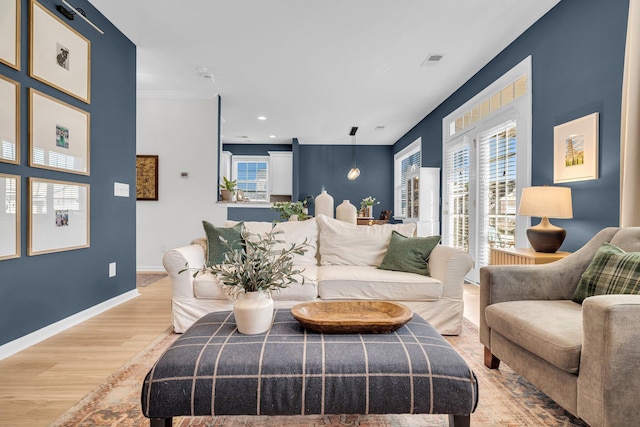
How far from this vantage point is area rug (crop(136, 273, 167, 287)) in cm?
462

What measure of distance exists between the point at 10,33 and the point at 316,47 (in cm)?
261

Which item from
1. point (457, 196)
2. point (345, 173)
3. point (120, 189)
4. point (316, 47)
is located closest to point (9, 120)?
point (120, 189)

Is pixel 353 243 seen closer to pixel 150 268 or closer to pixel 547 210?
pixel 547 210

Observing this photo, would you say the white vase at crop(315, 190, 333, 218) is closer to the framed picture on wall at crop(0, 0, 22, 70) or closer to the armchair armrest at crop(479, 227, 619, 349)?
the armchair armrest at crop(479, 227, 619, 349)

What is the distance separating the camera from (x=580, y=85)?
110 inches

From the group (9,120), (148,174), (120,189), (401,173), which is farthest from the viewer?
(401,173)

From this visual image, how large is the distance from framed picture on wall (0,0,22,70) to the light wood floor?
76.6 inches

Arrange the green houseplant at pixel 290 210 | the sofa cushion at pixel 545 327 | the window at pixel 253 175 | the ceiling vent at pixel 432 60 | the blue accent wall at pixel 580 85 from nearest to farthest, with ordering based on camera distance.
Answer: the sofa cushion at pixel 545 327 → the blue accent wall at pixel 580 85 → the green houseplant at pixel 290 210 → the ceiling vent at pixel 432 60 → the window at pixel 253 175

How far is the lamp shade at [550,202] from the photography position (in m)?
2.63

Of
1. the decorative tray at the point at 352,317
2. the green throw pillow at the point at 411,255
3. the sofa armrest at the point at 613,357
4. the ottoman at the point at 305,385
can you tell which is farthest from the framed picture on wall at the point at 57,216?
the sofa armrest at the point at 613,357

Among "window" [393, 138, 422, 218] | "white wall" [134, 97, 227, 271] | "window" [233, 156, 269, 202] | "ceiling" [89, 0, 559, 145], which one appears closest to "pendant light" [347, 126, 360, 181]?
"window" [393, 138, 422, 218]

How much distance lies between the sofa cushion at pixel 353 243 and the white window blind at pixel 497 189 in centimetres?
123

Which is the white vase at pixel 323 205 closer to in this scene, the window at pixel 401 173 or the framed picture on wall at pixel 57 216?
the framed picture on wall at pixel 57 216

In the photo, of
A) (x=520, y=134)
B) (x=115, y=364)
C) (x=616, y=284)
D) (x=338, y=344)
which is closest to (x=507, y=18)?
(x=520, y=134)
